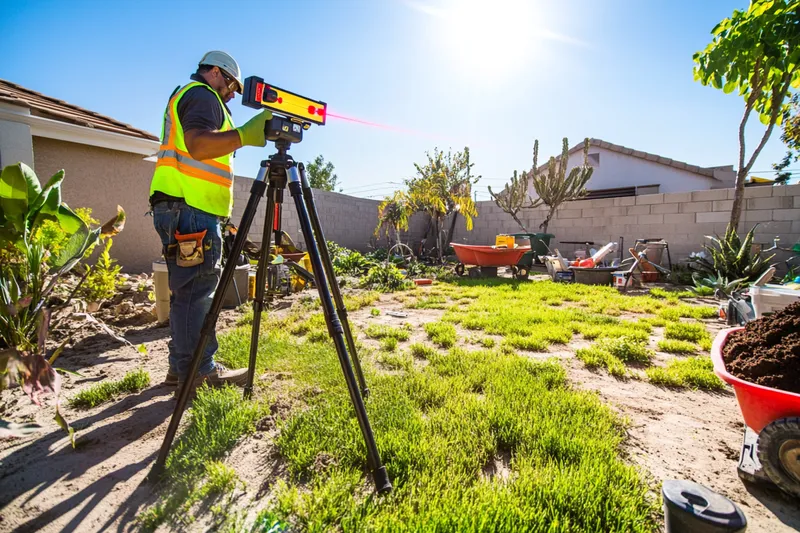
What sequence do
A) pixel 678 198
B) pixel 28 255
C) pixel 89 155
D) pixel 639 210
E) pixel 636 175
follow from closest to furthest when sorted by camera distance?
pixel 28 255 → pixel 89 155 → pixel 678 198 → pixel 639 210 → pixel 636 175

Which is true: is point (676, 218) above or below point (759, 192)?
below

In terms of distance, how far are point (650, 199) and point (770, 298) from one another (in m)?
7.76

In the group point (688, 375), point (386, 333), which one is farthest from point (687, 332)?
point (386, 333)

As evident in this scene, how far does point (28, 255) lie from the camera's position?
1598 mm

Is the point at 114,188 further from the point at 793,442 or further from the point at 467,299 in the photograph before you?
the point at 793,442

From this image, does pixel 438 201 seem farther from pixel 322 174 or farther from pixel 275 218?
pixel 322 174

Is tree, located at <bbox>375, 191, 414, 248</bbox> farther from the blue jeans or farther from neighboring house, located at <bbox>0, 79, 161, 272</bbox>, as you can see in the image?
the blue jeans

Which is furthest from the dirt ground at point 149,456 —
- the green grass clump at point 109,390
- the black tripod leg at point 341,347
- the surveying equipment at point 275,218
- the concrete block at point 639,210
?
the concrete block at point 639,210

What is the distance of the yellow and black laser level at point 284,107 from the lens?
150 centimetres

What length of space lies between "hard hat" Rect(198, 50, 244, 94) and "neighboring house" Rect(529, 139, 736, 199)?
15.9 metres

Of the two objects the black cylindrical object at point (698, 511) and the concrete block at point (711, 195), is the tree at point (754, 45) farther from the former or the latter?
the concrete block at point (711, 195)

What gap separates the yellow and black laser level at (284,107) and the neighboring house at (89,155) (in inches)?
202

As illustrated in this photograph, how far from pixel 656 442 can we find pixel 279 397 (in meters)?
2.11

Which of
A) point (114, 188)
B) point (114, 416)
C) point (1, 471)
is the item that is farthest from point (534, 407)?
point (114, 188)
